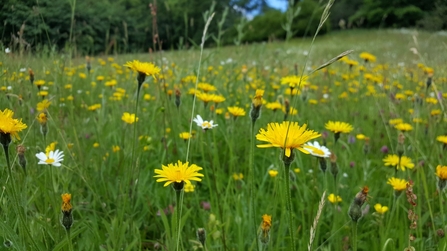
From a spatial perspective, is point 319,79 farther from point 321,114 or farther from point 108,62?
point 108,62

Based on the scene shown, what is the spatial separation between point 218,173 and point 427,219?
0.73 metres

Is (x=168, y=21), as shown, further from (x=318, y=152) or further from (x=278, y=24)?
(x=318, y=152)

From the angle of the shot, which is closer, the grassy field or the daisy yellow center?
the grassy field

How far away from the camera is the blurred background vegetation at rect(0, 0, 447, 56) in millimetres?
1673

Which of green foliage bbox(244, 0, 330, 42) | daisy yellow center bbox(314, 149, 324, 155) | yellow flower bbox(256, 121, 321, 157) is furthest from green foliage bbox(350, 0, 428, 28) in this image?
yellow flower bbox(256, 121, 321, 157)

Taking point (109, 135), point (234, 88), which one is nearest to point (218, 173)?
point (109, 135)

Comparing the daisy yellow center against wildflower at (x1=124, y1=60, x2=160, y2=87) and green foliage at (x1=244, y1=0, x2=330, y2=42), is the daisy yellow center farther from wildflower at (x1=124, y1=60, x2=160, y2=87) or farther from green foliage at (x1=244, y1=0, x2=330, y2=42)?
green foliage at (x1=244, y1=0, x2=330, y2=42)

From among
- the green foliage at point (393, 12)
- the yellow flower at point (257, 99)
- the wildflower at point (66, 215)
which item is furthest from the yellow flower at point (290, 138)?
the green foliage at point (393, 12)

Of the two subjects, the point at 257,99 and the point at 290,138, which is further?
the point at 257,99

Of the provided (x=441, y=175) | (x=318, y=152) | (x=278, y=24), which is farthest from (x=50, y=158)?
(x=278, y=24)

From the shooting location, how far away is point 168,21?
10773 millimetres

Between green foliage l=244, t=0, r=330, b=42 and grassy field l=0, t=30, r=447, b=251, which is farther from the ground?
green foliage l=244, t=0, r=330, b=42

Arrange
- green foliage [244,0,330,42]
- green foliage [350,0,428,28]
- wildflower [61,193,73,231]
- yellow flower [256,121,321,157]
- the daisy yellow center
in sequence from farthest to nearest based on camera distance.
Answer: green foliage [350,0,428,28] < green foliage [244,0,330,42] < the daisy yellow center < wildflower [61,193,73,231] < yellow flower [256,121,321,157]

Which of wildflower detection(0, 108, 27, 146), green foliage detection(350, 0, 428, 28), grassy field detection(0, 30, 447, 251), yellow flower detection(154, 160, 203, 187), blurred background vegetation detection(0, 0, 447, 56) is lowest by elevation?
grassy field detection(0, 30, 447, 251)
